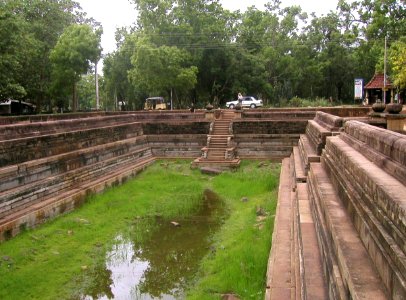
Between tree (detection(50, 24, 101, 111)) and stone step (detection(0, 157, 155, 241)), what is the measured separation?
1331cm

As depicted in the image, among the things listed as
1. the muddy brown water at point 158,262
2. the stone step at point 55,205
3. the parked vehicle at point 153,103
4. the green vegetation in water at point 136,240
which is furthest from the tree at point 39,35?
the muddy brown water at point 158,262

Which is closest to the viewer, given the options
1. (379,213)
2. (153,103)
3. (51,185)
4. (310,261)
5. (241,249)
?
(379,213)

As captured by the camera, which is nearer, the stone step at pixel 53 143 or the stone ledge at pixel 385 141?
the stone ledge at pixel 385 141

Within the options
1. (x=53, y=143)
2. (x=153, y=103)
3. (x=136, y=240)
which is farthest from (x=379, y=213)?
(x=153, y=103)

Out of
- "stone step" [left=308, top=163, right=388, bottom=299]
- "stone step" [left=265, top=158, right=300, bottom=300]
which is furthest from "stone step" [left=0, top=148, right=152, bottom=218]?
"stone step" [left=308, top=163, right=388, bottom=299]

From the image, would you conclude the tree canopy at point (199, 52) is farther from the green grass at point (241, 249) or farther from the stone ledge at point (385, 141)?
the stone ledge at point (385, 141)

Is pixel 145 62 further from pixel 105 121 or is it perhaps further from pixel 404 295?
pixel 404 295

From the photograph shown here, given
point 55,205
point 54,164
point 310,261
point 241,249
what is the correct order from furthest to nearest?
point 54,164
point 55,205
point 241,249
point 310,261

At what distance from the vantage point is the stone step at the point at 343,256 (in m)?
3.39

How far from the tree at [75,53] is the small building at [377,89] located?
2018 cm

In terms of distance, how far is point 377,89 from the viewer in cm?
3528

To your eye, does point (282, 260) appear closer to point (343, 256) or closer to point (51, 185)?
point (343, 256)

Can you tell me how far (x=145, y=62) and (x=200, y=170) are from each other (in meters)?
13.1

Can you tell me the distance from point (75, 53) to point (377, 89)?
2304 centimetres
